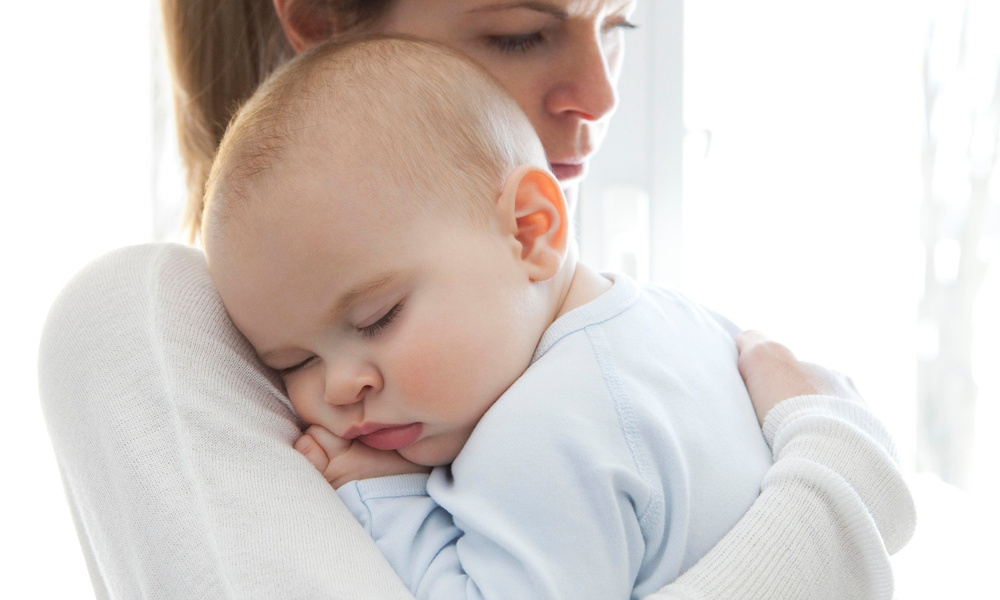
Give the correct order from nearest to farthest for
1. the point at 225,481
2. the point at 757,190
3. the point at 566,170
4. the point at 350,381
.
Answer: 1. the point at 225,481
2. the point at 350,381
3. the point at 566,170
4. the point at 757,190

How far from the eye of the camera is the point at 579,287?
94 cm

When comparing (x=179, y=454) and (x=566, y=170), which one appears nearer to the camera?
(x=179, y=454)

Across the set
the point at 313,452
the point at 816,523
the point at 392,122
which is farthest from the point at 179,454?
the point at 816,523

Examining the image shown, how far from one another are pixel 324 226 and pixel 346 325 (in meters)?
0.11

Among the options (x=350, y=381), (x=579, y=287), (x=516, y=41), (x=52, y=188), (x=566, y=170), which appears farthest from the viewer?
(x=52, y=188)

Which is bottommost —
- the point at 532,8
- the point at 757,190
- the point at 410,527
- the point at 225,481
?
the point at 757,190

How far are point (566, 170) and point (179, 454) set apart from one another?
0.72 m

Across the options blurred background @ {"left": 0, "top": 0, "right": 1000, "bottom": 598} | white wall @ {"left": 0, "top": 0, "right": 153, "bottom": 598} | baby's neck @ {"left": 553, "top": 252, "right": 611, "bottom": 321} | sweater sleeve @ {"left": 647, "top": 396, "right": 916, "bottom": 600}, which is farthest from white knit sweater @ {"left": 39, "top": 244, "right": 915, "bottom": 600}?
white wall @ {"left": 0, "top": 0, "right": 153, "bottom": 598}

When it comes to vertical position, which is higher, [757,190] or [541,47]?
[541,47]

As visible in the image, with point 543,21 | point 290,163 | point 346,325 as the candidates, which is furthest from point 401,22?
point 346,325

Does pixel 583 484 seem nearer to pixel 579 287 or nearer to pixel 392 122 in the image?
pixel 579 287

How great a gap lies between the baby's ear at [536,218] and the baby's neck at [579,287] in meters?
0.05

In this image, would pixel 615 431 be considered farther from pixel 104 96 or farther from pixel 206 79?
pixel 104 96

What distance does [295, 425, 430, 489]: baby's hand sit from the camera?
859 millimetres
